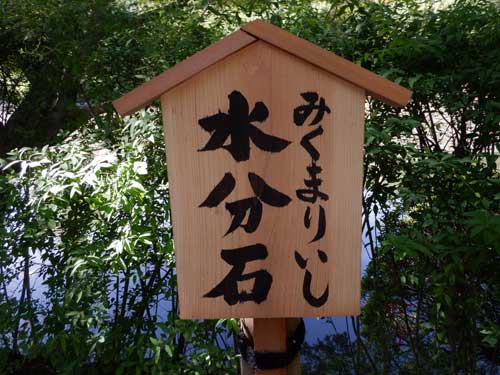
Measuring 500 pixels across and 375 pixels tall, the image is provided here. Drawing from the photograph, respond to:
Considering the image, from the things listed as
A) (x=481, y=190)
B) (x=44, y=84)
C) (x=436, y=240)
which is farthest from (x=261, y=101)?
(x=44, y=84)

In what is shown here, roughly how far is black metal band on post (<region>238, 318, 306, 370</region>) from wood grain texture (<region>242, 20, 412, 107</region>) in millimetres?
840

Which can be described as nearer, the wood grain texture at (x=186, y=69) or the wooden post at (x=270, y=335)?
the wood grain texture at (x=186, y=69)

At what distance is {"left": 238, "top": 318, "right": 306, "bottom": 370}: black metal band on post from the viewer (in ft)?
5.49

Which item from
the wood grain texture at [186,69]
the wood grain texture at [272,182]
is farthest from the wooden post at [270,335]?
the wood grain texture at [186,69]

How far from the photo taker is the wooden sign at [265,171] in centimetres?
142

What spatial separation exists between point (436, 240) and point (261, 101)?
3.33ft

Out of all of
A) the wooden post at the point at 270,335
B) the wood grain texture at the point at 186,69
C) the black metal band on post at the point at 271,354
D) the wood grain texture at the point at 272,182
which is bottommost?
the black metal band on post at the point at 271,354

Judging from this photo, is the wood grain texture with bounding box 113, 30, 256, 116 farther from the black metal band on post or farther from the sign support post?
the black metal band on post

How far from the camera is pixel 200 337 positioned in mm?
2439

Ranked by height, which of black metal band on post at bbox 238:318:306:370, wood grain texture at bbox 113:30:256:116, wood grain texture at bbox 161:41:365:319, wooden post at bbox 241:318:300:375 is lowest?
black metal band on post at bbox 238:318:306:370

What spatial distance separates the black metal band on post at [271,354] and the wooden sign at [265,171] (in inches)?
9.6

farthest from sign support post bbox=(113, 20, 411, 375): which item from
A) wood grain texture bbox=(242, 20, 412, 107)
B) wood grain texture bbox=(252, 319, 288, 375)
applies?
wood grain texture bbox=(252, 319, 288, 375)

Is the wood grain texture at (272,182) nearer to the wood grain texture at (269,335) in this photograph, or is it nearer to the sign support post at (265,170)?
the sign support post at (265,170)

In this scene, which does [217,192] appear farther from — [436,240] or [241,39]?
[436,240]
